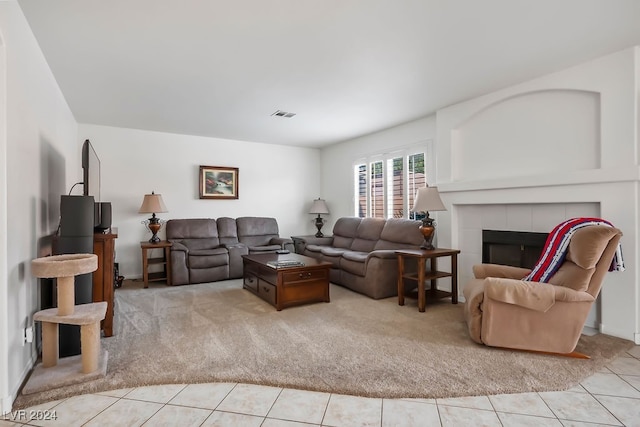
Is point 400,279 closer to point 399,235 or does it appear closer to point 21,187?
point 399,235

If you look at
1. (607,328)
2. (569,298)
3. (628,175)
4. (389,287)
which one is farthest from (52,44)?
(607,328)

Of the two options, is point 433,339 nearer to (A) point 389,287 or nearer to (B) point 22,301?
(A) point 389,287

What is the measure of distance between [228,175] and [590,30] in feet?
16.6

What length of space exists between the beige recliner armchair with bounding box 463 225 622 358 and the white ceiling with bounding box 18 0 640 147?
4.91 ft

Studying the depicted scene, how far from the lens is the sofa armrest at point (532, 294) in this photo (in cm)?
236

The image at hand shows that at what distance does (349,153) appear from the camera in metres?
6.09

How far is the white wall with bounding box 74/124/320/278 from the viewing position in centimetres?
509

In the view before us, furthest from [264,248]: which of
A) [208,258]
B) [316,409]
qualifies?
[316,409]

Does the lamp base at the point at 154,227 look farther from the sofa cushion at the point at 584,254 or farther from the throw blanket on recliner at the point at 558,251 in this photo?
the sofa cushion at the point at 584,254

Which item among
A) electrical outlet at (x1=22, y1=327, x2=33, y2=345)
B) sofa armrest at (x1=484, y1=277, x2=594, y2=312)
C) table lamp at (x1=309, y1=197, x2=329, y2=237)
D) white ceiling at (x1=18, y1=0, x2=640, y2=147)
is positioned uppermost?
white ceiling at (x1=18, y1=0, x2=640, y2=147)

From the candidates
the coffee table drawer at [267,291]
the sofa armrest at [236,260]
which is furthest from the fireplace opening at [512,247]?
the sofa armrest at [236,260]

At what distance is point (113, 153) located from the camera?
5055mm

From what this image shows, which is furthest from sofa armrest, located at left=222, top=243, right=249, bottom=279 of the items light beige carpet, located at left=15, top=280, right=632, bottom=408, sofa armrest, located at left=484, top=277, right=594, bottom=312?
sofa armrest, located at left=484, top=277, right=594, bottom=312

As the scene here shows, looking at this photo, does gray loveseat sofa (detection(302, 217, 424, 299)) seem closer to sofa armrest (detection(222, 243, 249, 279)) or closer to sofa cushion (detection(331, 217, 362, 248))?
sofa cushion (detection(331, 217, 362, 248))
